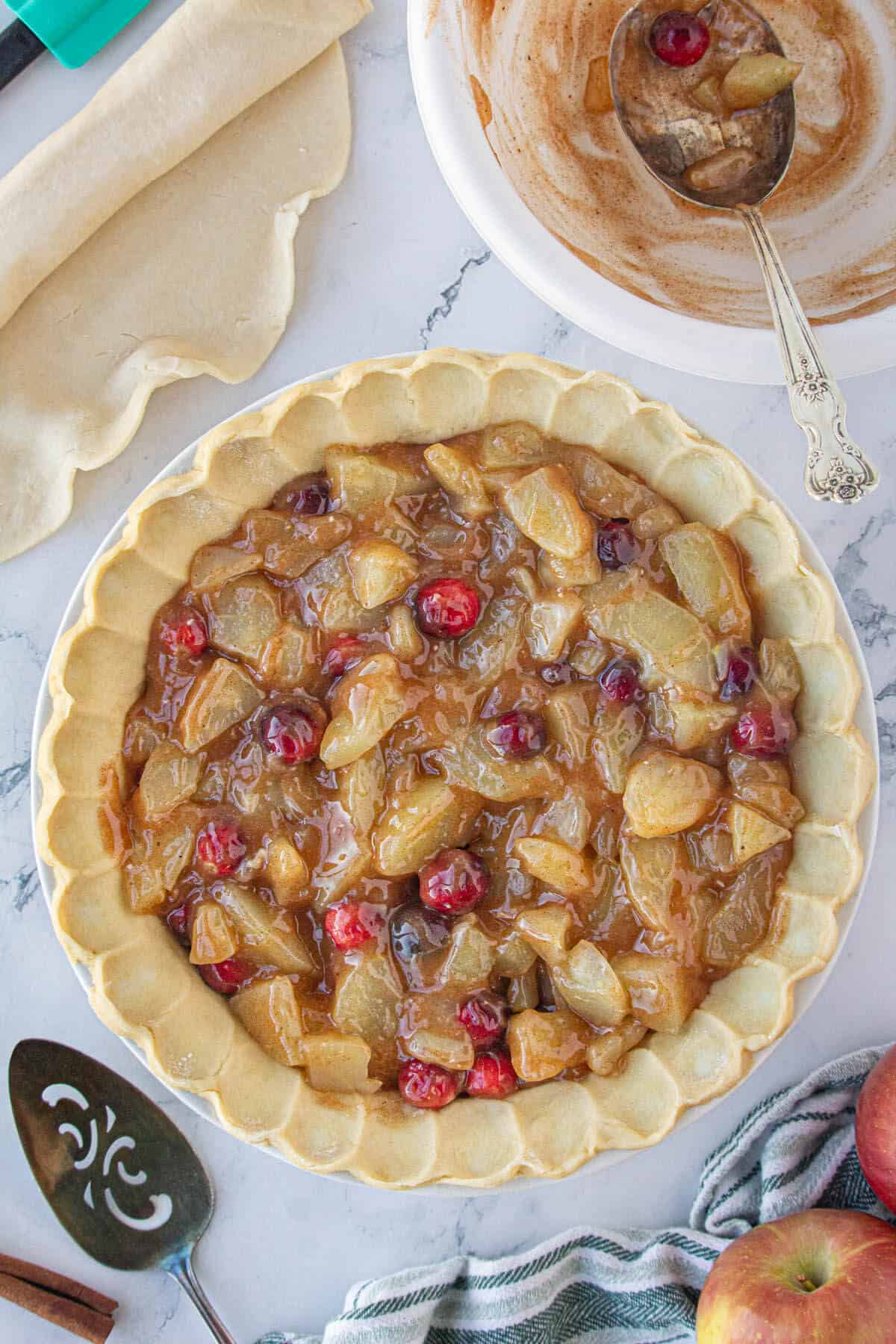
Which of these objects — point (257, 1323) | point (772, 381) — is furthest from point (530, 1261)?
point (772, 381)

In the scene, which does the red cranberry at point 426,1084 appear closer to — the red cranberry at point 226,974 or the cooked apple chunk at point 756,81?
the red cranberry at point 226,974

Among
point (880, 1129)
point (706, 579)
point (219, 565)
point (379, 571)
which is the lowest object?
point (880, 1129)

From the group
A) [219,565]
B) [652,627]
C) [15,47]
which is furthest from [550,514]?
[15,47]

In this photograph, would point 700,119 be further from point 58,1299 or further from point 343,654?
point 58,1299

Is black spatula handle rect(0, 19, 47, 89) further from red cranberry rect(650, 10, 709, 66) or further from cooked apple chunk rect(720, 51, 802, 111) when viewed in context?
cooked apple chunk rect(720, 51, 802, 111)

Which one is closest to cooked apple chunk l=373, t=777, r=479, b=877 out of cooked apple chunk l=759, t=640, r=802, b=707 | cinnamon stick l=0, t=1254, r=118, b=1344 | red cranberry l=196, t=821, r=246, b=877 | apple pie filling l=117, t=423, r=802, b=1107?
apple pie filling l=117, t=423, r=802, b=1107

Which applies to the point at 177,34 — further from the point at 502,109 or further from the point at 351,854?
the point at 351,854

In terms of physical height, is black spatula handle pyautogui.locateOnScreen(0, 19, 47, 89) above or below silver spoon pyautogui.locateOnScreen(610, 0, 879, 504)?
above
